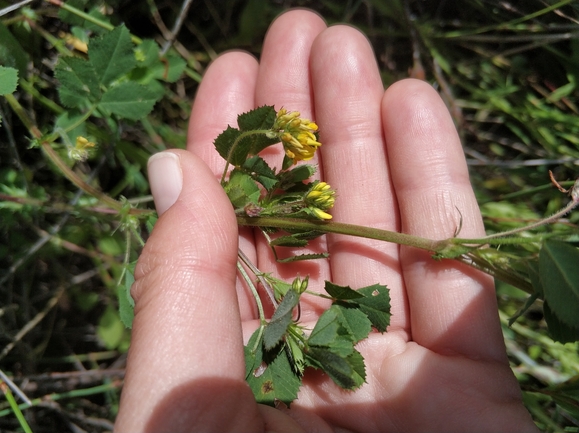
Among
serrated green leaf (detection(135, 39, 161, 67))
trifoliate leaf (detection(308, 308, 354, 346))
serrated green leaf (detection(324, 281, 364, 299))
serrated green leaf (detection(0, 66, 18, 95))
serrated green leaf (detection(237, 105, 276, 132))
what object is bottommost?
trifoliate leaf (detection(308, 308, 354, 346))

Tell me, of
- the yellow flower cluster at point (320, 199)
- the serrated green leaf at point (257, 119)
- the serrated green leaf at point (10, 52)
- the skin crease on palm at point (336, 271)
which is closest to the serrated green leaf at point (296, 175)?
the yellow flower cluster at point (320, 199)

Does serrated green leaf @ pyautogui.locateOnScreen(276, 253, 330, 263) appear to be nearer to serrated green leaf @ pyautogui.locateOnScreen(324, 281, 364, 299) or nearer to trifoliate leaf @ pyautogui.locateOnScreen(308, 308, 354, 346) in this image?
serrated green leaf @ pyautogui.locateOnScreen(324, 281, 364, 299)

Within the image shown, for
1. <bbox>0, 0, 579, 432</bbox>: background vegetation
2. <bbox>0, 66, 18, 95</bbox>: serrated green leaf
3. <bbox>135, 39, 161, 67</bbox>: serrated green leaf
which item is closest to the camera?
<bbox>0, 66, 18, 95</bbox>: serrated green leaf

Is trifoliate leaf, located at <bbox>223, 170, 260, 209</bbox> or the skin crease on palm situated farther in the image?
trifoliate leaf, located at <bbox>223, 170, 260, 209</bbox>

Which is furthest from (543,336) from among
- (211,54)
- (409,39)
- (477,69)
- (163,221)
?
(211,54)

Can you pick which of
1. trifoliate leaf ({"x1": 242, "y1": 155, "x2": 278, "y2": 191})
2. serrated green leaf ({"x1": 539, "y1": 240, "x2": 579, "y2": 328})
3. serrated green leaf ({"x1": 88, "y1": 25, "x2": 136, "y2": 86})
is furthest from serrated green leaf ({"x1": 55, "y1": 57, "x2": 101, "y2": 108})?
serrated green leaf ({"x1": 539, "y1": 240, "x2": 579, "y2": 328})

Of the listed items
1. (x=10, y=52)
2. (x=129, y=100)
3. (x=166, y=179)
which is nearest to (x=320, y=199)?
(x=166, y=179)

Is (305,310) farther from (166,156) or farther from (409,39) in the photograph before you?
(409,39)
